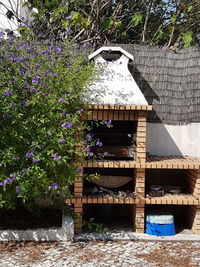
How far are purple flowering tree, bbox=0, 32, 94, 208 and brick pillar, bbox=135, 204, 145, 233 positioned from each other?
1.11 m

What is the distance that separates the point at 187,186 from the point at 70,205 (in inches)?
76.6

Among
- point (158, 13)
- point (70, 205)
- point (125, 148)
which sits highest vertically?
point (158, 13)

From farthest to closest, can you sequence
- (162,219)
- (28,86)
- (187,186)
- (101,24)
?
(101,24) → (187,186) → (162,219) → (28,86)

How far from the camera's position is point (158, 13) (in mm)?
10180

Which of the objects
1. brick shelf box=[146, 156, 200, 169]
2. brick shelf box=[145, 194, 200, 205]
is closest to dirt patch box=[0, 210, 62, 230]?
brick shelf box=[145, 194, 200, 205]

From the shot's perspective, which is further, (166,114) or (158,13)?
(158,13)

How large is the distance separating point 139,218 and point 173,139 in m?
1.55

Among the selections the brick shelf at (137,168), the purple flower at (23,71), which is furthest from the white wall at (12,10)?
the brick shelf at (137,168)

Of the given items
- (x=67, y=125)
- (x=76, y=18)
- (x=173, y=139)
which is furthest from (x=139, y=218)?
(x=76, y=18)

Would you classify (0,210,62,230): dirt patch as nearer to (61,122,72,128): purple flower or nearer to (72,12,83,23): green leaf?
(61,122,72,128): purple flower

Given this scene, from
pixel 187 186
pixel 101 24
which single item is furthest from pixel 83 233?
pixel 101 24

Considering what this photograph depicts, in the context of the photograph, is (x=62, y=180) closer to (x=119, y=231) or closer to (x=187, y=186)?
(x=119, y=231)

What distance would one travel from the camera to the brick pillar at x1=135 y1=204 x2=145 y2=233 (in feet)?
19.1

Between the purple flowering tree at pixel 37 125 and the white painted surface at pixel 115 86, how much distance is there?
24 cm
